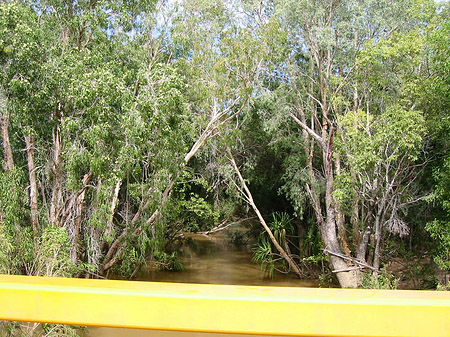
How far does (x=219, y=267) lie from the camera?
1348 centimetres

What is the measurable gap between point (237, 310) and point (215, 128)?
908 centimetres

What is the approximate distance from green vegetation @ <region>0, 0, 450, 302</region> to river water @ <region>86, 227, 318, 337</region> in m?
0.43

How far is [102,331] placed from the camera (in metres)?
1.20

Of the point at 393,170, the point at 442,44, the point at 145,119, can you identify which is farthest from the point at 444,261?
the point at 145,119

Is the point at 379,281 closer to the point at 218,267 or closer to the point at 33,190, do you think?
the point at 218,267

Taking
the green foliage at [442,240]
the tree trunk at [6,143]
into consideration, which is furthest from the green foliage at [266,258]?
the tree trunk at [6,143]

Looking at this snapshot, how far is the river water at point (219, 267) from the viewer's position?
461 inches

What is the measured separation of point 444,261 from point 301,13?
20.5 ft

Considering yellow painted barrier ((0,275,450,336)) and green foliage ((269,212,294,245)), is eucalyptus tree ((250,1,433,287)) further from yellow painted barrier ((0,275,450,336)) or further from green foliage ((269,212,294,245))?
yellow painted barrier ((0,275,450,336))

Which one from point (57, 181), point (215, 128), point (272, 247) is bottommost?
point (272, 247)

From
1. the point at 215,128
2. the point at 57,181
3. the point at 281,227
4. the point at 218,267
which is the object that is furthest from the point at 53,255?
the point at 218,267

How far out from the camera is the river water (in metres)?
11.7

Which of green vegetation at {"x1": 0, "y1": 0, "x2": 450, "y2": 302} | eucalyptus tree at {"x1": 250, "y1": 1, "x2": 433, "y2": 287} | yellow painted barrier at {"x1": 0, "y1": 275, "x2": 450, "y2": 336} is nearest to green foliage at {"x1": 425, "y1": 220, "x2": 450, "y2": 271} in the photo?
green vegetation at {"x1": 0, "y1": 0, "x2": 450, "y2": 302}

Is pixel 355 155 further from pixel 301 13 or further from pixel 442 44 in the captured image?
pixel 301 13
